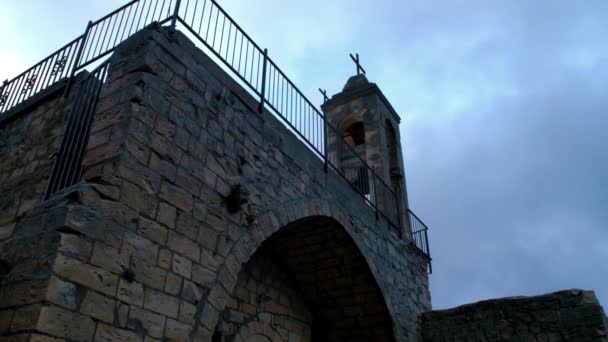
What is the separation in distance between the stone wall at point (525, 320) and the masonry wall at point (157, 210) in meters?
3.94

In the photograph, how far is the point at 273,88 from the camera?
612cm

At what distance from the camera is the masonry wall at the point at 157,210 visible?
3.05 meters

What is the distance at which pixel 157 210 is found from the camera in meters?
3.79

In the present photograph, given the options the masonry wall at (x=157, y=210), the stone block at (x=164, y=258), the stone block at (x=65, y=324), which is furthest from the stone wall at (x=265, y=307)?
the stone block at (x=65, y=324)

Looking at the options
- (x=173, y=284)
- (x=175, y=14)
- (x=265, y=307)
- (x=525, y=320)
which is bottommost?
(x=173, y=284)

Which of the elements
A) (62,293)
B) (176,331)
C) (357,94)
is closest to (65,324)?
(62,293)

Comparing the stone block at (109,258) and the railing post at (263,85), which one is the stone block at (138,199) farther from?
the railing post at (263,85)

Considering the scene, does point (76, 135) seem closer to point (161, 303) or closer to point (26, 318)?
point (161, 303)

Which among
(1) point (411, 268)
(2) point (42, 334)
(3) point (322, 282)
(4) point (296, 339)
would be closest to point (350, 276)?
(3) point (322, 282)

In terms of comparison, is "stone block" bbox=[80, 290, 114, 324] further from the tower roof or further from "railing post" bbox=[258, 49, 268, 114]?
the tower roof

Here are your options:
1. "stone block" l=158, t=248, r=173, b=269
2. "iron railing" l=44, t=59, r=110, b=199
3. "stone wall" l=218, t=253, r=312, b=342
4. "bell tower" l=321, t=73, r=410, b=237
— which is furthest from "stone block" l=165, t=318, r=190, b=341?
"bell tower" l=321, t=73, r=410, b=237

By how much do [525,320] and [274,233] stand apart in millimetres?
4175

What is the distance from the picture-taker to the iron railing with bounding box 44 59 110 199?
13.4 feet

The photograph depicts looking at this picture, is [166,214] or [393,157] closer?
[166,214]
